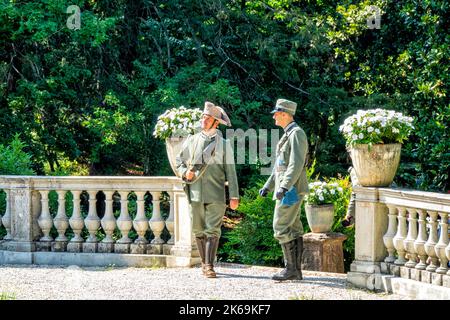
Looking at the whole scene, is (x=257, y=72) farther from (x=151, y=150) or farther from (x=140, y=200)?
(x=140, y=200)

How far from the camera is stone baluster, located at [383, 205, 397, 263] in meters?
9.39

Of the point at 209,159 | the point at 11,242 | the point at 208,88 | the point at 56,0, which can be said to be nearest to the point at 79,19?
the point at 56,0

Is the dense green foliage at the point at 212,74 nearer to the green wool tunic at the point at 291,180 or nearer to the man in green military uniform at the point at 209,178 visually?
the man in green military uniform at the point at 209,178

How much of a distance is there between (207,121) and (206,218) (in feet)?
3.28

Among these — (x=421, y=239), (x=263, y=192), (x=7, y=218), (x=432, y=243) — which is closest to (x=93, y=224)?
(x=7, y=218)

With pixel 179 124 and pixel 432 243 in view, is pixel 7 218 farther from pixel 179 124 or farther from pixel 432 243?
pixel 432 243

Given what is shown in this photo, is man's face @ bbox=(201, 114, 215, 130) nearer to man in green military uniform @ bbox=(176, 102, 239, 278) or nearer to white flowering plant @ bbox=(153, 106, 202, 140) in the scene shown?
man in green military uniform @ bbox=(176, 102, 239, 278)

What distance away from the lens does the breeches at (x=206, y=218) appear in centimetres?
998

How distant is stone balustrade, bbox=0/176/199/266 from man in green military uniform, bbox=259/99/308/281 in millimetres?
1350

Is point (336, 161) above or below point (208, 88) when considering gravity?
below

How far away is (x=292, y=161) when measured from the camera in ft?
31.0

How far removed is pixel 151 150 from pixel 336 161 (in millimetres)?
4514

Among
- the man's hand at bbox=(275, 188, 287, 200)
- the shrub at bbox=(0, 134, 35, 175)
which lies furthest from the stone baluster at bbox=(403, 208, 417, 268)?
the shrub at bbox=(0, 134, 35, 175)

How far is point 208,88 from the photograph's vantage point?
16.9 m
